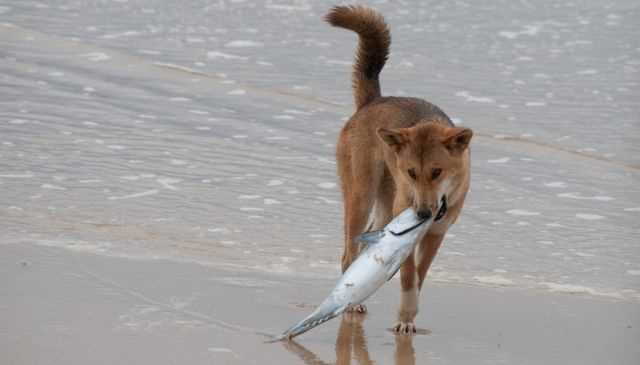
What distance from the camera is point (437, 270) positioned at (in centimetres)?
675

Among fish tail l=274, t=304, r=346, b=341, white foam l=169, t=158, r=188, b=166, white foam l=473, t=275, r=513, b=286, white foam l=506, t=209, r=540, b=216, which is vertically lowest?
white foam l=169, t=158, r=188, b=166

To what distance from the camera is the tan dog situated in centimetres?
579

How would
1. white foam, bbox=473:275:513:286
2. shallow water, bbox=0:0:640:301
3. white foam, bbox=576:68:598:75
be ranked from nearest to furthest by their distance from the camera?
white foam, bbox=473:275:513:286 → shallow water, bbox=0:0:640:301 → white foam, bbox=576:68:598:75

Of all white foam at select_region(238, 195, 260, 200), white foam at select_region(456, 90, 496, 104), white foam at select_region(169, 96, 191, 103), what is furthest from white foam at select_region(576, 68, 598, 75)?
white foam at select_region(238, 195, 260, 200)

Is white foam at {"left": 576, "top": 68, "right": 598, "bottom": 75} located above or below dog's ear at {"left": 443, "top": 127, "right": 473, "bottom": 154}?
below

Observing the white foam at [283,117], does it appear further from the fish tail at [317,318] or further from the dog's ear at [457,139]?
the fish tail at [317,318]

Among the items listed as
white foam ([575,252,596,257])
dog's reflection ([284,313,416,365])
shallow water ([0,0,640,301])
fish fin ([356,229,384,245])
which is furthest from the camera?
white foam ([575,252,596,257])

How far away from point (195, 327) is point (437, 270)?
1862mm

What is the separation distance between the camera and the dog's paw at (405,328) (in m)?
5.60

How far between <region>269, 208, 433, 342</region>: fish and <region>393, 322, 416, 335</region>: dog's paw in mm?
368

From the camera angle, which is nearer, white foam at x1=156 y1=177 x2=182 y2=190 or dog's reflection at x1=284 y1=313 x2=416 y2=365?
dog's reflection at x1=284 y1=313 x2=416 y2=365

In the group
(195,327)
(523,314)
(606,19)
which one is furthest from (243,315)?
(606,19)

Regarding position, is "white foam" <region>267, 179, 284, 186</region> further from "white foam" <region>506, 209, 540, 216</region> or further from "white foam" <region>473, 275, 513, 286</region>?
"white foam" <region>473, 275, 513, 286</region>

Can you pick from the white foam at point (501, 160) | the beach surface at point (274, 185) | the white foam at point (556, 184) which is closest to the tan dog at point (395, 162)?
the beach surface at point (274, 185)
